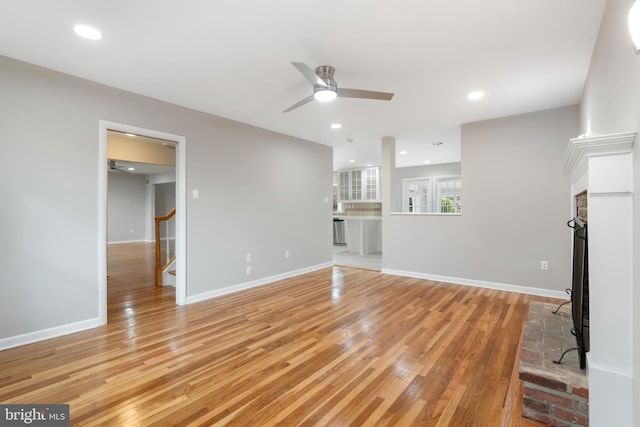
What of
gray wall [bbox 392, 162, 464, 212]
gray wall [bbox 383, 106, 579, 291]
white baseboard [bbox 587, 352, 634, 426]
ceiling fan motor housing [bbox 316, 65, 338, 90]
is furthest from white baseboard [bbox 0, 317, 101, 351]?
gray wall [bbox 392, 162, 464, 212]

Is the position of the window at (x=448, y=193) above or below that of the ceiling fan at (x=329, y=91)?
below

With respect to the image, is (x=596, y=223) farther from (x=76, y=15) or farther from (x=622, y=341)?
(x=76, y=15)

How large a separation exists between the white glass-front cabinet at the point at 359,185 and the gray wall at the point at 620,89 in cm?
669

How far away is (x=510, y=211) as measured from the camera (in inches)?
163

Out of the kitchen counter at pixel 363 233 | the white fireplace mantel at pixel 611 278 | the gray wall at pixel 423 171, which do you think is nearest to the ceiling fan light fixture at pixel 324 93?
the white fireplace mantel at pixel 611 278

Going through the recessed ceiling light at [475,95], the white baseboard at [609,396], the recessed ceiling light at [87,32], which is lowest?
the white baseboard at [609,396]

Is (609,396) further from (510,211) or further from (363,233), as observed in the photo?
(363,233)

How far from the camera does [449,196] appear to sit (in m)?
9.05

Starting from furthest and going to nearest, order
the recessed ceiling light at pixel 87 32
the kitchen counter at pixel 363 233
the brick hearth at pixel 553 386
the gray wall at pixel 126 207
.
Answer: the gray wall at pixel 126 207 < the kitchen counter at pixel 363 233 < the recessed ceiling light at pixel 87 32 < the brick hearth at pixel 553 386

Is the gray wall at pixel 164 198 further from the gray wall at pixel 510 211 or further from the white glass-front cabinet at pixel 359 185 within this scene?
the gray wall at pixel 510 211

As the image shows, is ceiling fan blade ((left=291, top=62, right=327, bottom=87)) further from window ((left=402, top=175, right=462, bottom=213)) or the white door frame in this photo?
window ((left=402, top=175, right=462, bottom=213))

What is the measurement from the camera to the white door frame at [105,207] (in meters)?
2.98

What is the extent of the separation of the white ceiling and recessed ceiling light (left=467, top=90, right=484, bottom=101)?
7cm

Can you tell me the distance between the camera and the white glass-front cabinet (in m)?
9.01
